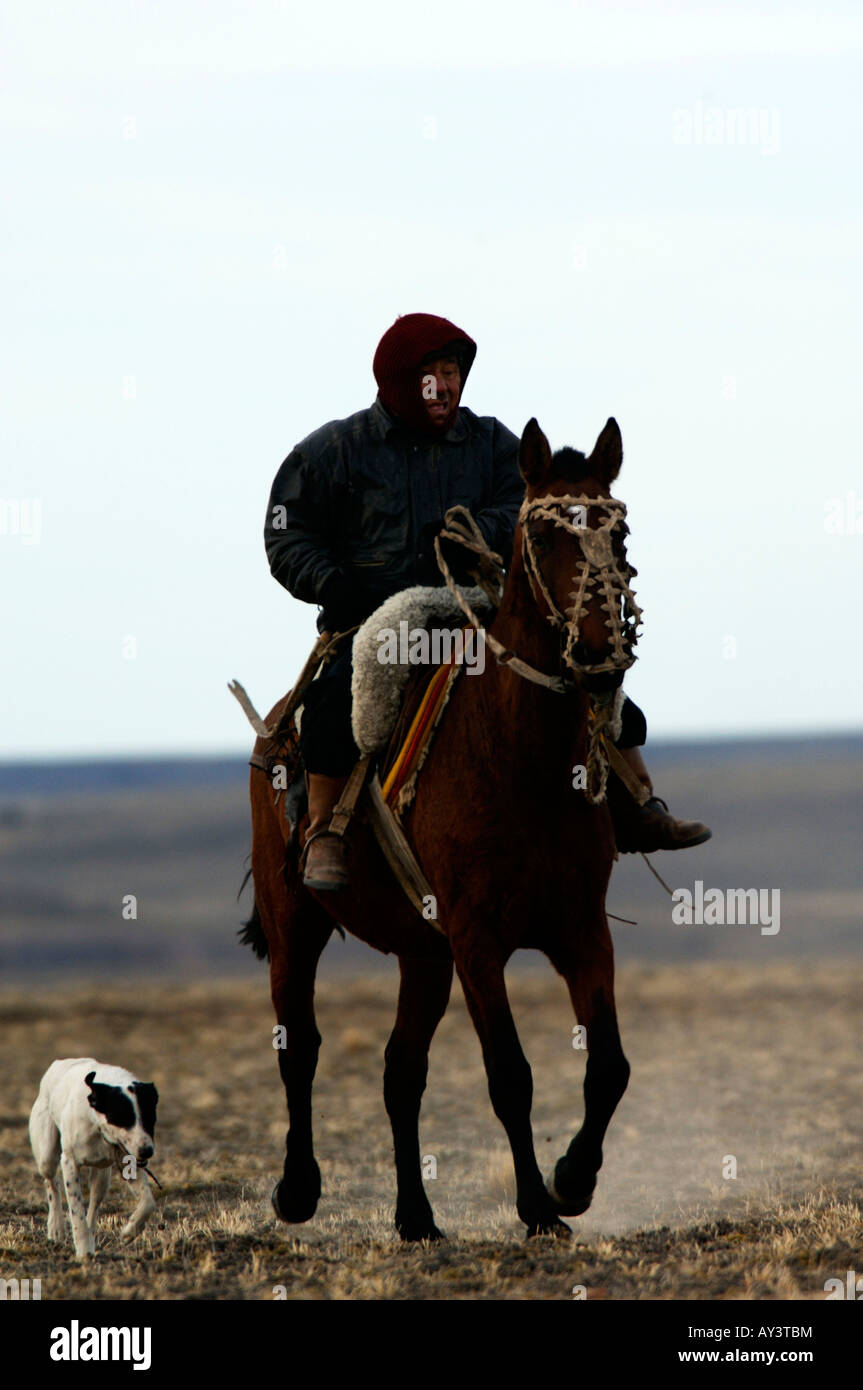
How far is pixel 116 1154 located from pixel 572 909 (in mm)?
2659

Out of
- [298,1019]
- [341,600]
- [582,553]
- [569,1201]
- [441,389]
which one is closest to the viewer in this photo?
Answer: [582,553]

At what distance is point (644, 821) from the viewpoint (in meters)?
9.05

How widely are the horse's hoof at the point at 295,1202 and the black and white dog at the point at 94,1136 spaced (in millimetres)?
1042

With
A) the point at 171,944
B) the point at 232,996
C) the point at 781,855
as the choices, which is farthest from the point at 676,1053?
the point at 781,855

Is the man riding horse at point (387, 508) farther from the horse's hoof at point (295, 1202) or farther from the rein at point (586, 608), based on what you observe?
the horse's hoof at point (295, 1202)

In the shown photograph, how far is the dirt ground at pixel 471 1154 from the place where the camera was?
8.22 meters

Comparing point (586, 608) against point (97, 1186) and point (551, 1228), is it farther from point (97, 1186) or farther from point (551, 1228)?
point (97, 1186)

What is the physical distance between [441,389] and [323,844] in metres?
2.31

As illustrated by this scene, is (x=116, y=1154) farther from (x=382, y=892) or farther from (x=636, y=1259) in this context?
(x=636, y=1259)

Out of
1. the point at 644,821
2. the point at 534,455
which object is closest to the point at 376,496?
the point at 534,455

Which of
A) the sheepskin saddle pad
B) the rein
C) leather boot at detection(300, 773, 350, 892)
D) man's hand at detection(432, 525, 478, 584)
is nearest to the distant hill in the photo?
leather boot at detection(300, 773, 350, 892)

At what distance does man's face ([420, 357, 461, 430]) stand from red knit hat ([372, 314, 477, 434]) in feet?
0.09

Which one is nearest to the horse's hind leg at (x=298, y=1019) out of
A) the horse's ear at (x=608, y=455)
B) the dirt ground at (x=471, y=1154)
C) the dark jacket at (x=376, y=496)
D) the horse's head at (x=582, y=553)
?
the dirt ground at (x=471, y=1154)

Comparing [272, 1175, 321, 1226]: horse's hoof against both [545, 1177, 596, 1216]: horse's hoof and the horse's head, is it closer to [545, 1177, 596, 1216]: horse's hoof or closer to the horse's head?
[545, 1177, 596, 1216]: horse's hoof
